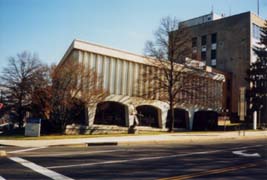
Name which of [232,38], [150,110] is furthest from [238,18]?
[150,110]

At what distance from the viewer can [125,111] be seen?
152ft

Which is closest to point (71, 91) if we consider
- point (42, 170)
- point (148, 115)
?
point (148, 115)

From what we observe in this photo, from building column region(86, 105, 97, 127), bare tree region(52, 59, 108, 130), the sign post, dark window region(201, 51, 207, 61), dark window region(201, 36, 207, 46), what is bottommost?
the sign post

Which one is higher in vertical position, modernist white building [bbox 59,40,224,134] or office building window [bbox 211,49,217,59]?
office building window [bbox 211,49,217,59]

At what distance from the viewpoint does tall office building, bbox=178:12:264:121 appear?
68.7 m

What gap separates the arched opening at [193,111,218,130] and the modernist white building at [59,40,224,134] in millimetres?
7061

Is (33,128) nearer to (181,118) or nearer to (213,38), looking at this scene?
(181,118)

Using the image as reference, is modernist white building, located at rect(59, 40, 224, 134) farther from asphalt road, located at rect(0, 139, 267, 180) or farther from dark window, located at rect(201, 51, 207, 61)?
dark window, located at rect(201, 51, 207, 61)

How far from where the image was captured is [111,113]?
45.7 m

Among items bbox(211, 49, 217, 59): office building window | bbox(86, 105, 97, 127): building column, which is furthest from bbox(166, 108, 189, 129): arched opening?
bbox(211, 49, 217, 59): office building window

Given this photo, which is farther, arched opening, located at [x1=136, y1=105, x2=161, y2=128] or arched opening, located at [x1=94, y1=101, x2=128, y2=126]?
arched opening, located at [x1=136, y1=105, x2=161, y2=128]

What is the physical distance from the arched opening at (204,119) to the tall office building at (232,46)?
38.7 feet

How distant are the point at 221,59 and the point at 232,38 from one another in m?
4.32

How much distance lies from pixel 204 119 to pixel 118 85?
16421 mm
